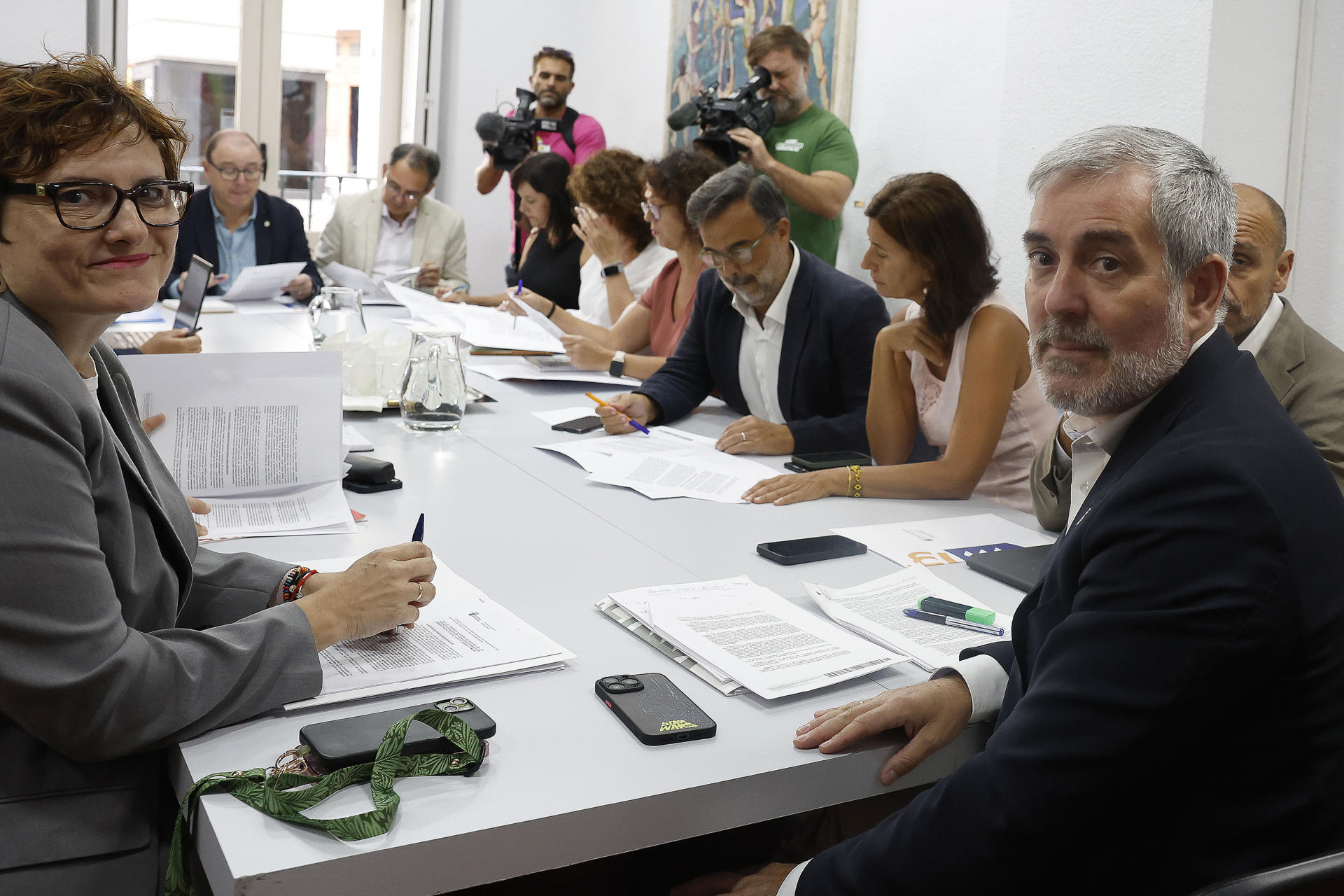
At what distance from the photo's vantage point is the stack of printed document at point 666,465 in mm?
2049

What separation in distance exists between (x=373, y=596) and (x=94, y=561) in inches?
12.2

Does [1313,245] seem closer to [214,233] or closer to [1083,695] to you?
[1083,695]

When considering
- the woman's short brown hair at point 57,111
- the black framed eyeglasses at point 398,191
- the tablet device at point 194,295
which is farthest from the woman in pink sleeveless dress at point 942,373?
the black framed eyeglasses at point 398,191

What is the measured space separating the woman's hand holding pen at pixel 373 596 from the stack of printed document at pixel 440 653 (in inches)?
1.3

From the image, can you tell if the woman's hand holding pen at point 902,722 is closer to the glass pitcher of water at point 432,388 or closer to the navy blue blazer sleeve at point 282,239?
the glass pitcher of water at point 432,388

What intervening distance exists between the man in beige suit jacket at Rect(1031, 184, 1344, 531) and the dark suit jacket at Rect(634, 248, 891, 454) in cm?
72

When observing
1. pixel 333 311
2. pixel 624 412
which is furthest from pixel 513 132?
pixel 624 412

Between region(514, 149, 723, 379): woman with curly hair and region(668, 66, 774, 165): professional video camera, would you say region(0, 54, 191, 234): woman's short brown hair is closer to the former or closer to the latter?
region(514, 149, 723, 379): woman with curly hair

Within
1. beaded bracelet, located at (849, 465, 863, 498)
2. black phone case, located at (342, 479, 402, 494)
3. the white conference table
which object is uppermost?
beaded bracelet, located at (849, 465, 863, 498)

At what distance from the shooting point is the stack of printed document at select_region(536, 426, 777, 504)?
2049 mm

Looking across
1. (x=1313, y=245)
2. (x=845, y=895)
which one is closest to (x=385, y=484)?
(x=845, y=895)

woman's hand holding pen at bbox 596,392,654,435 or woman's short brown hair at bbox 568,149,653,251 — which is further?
woman's short brown hair at bbox 568,149,653,251

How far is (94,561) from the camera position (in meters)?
0.96

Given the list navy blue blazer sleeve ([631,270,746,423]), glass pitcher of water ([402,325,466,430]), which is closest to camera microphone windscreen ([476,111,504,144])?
navy blue blazer sleeve ([631,270,746,423])
